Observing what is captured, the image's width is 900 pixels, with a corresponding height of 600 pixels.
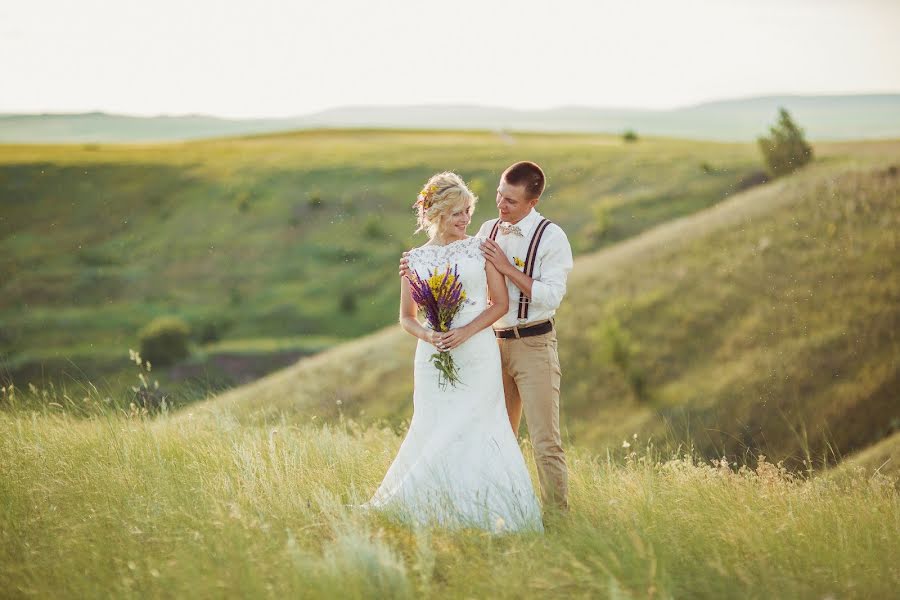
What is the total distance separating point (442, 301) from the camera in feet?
20.3

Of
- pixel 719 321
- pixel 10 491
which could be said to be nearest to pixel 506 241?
pixel 10 491

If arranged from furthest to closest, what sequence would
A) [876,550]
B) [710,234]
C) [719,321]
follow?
1. [710,234]
2. [719,321]
3. [876,550]

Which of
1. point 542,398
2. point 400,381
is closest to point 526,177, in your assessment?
point 542,398

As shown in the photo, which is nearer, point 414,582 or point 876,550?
point 414,582

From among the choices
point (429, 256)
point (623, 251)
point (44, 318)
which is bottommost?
point (44, 318)

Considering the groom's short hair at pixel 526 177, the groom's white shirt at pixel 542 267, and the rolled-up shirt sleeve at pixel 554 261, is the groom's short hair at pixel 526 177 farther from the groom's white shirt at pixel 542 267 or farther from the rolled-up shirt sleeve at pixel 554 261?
the rolled-up shirt sleeve at pixel 554 261

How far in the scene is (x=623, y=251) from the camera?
126 ft

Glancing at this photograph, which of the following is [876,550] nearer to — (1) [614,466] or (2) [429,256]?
(1) [614,466]

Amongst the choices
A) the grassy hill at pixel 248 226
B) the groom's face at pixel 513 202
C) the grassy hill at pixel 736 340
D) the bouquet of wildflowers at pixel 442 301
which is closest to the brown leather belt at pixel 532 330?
the bouquet of wildflowers at pixel 442 301

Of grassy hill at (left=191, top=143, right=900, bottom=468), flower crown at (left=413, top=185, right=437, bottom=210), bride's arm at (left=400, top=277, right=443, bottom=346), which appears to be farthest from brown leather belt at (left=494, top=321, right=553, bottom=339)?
grassy hill at (left=191, top=143, right=900, bottom=468)

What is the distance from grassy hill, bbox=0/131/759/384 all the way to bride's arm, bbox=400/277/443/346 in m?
45.3

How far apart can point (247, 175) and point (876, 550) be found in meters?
76.4

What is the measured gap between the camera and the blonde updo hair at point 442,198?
6.18 m

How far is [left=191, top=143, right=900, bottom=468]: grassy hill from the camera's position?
2406 cm
